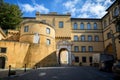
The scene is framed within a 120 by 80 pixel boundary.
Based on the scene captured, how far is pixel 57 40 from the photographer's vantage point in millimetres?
44312

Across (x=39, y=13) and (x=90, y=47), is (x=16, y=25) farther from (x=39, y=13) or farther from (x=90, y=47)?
(x=90, y=47)

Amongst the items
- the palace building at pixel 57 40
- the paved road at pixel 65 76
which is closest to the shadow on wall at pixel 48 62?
the palace building at pixel 57 40

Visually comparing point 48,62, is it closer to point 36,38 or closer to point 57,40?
point 36,38

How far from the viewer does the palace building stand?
31.6 meters

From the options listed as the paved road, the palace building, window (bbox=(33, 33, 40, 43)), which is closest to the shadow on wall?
the palace building

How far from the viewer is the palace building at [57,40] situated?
104 ft

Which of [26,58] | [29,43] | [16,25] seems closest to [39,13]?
[16,25]

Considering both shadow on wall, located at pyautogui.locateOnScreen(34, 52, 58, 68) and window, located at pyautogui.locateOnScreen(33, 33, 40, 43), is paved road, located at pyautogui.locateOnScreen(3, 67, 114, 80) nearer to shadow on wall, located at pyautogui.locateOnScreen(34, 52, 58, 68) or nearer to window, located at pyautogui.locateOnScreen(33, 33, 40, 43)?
shadow on wall, located at pyautogui.locateOnScreen(34, 52, 58, 68)

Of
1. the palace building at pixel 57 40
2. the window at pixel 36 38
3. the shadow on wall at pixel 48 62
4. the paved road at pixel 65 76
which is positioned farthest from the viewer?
the window at pixel 36 38

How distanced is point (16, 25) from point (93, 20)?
25.8 metres

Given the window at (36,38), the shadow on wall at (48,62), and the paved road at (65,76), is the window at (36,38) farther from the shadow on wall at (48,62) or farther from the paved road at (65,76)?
the paved road at (65,76)

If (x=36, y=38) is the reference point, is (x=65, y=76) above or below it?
below

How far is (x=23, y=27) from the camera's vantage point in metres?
35.9

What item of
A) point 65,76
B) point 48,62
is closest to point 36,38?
point 48,62
